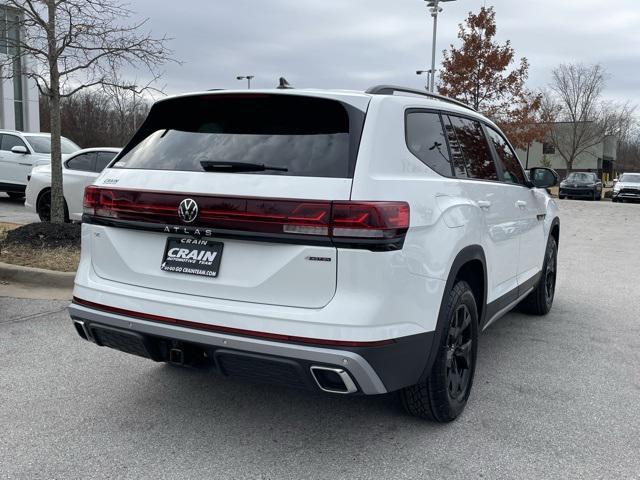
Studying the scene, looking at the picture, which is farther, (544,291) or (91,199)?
(544,291)

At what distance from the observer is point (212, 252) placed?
112 inches

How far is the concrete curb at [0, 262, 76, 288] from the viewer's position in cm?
627

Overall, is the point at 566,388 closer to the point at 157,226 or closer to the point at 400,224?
the point at 400,224

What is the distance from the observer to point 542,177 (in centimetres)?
524

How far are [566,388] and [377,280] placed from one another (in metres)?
2.11

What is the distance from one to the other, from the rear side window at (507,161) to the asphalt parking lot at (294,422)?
4.45 feet

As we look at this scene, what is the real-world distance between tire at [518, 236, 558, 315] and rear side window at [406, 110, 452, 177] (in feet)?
8.57

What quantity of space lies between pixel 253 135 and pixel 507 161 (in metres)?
2.47

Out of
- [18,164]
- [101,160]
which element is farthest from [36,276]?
[18,164]

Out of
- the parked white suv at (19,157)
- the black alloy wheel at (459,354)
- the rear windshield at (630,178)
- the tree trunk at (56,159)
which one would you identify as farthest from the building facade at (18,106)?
the rear windshield at (630,178)

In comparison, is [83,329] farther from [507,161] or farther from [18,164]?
[18,164]

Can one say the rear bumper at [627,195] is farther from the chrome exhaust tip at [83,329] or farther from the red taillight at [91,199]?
the chrome exhaust tip at [83,329]

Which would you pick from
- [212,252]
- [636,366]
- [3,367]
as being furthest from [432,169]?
[3,367]

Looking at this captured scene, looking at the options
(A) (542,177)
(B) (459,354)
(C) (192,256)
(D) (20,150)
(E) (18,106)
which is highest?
(E) (18,106)
